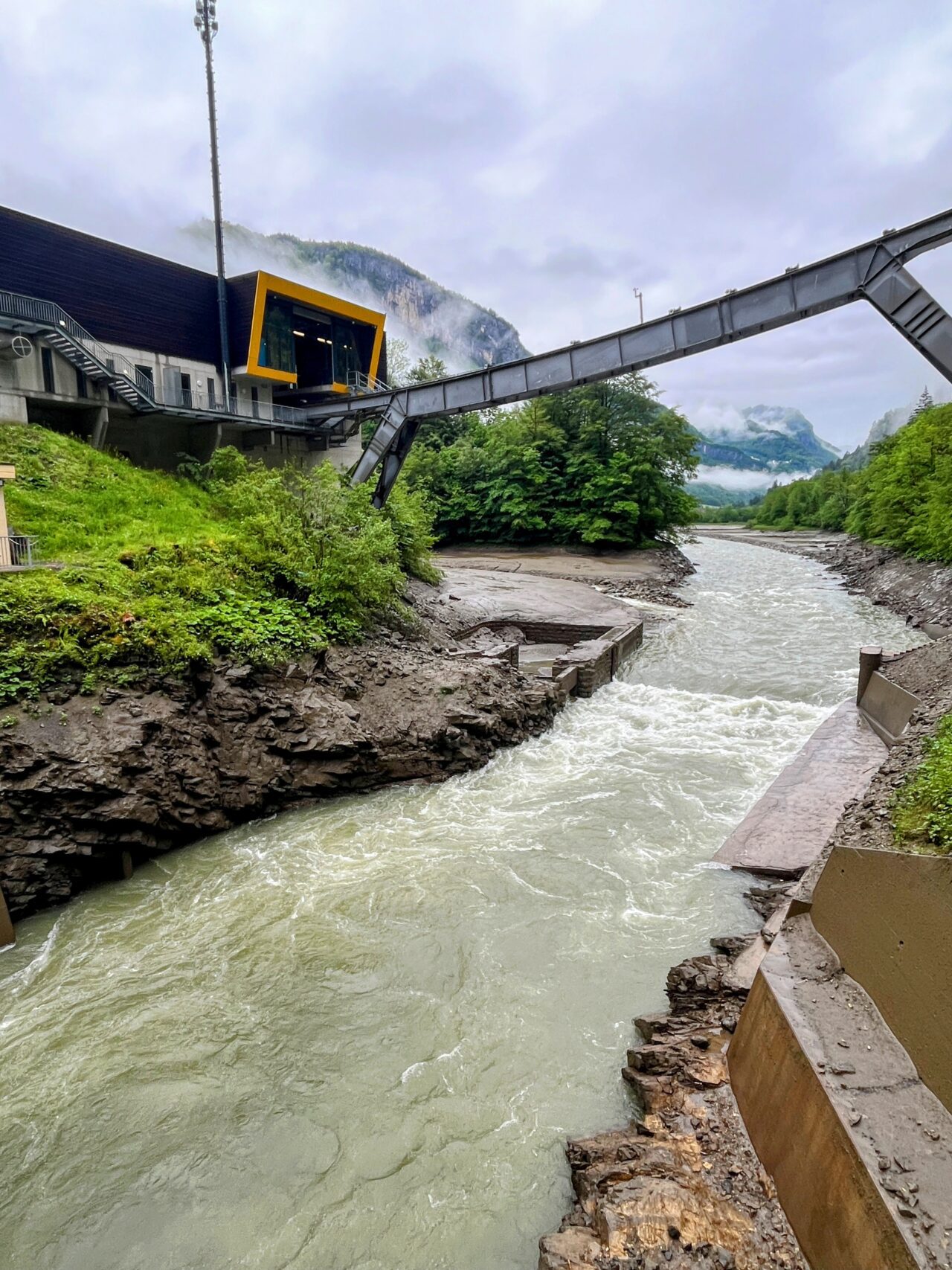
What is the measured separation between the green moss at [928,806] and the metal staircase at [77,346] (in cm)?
1964

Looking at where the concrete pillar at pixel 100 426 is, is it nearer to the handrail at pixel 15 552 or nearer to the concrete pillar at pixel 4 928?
the handrail at pixel 15 552

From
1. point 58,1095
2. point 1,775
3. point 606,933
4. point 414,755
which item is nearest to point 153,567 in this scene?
point 1,775

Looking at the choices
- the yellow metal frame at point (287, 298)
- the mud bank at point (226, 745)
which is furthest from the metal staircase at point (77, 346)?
the mud bank at point (226, 745)

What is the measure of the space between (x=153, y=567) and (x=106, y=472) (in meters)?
7.14

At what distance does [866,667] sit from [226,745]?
11.5 metres

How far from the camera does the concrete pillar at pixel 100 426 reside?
18.3 m

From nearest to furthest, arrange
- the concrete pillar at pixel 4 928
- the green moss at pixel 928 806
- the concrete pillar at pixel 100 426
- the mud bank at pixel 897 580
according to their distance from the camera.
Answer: the green moss at pixel 928 806 → the concrete pillar at pixel 4 928 → the concrete pillar at pixel 100 426 → the mud bank at pixel 897 580

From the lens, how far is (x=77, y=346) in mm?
17453

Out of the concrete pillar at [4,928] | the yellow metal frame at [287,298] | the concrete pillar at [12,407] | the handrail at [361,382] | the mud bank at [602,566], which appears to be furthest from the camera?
the mud bank at [602,566]

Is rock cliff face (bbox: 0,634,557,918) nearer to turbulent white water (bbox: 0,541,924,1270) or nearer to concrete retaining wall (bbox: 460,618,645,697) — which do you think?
turbulent white water (bbox: 0,541,924,1270)

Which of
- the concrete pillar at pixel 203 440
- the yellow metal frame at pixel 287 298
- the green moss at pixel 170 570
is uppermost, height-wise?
the yellow metal frame at pixel 287 298

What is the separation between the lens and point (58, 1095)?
515cm

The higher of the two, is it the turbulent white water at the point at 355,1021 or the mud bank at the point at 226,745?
the mud bank at the point at 226,745

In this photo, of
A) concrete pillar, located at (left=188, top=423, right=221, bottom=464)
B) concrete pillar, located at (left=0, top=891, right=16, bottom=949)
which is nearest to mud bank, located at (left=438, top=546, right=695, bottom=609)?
concrete pillar, located at (left=188, top=423, right=221, bottom=464)
